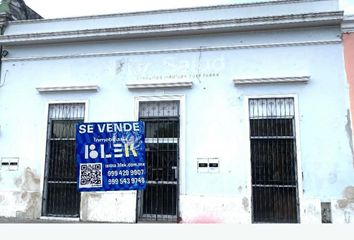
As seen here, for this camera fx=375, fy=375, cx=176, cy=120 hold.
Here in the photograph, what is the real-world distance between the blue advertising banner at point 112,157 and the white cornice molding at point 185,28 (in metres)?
3.57

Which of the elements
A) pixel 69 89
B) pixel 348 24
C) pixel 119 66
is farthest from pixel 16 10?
pixel 348 24

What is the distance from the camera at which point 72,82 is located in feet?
31.0

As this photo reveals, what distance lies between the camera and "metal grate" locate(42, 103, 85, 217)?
908 centimetres

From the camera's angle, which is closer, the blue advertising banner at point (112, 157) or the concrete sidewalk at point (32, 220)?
the blue advertising banner at point (112, 157)

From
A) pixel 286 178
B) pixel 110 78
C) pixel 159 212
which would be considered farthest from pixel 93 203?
pixel 286 178

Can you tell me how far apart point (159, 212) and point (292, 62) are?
14.9ft

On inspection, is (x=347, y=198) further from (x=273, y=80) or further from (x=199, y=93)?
(x=199, y=93)

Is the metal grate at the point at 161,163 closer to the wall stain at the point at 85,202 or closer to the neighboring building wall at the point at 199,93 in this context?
the neighboring building wall at the point at 199,93

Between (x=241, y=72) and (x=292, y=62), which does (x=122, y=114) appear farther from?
(x=292, y=62)

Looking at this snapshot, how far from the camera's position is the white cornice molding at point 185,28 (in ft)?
27.5

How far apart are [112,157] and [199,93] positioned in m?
3.28

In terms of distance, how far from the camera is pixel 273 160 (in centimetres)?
828

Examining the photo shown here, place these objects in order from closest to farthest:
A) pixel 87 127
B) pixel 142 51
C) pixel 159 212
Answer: pixel 87 127 → pixel 159 212 → pixel 142 51

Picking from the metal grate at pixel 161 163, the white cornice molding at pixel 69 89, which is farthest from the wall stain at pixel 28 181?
the metal grate at pixel 161 163
